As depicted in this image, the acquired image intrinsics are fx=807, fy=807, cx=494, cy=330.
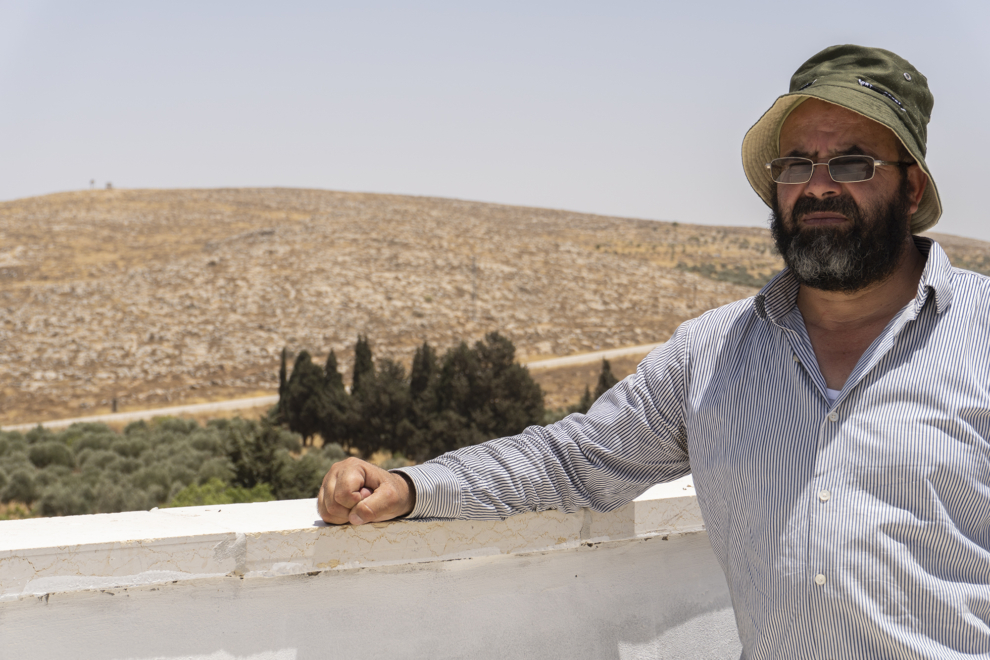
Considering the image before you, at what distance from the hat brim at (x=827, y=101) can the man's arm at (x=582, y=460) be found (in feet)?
1.53

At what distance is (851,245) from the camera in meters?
1.69

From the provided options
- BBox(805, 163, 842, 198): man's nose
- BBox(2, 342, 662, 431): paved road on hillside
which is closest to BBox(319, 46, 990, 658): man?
BBox(805, 163, 842, 198): man's nose

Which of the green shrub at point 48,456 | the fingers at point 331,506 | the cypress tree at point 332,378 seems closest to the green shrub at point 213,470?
the green shrub at point 48,456

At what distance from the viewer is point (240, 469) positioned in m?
14.1

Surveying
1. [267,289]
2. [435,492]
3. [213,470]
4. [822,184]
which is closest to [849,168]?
[822,184]

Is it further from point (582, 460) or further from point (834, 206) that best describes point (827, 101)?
point (582, 460)

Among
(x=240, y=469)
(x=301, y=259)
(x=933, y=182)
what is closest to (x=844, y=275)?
(x=933, y=182)

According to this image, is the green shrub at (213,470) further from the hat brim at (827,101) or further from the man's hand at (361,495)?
the hat brim at (827,101)

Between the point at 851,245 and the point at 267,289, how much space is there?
36.8 meters

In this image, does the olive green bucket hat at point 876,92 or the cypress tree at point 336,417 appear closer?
the olive green bucket hat at point 876,92

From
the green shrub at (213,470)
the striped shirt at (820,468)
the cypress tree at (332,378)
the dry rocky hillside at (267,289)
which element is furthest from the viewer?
the dry rocky hillside at (267,289)

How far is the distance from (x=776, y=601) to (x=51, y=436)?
900 inches

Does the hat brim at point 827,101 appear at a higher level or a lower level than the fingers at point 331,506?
higher

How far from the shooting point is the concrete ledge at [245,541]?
1548mm
